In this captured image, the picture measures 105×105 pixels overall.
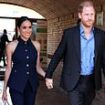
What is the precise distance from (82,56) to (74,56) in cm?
7

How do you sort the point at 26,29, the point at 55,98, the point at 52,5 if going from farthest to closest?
the point at 52,5 → the point at 55,98 → the point at 26,29

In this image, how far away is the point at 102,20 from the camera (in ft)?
37.2

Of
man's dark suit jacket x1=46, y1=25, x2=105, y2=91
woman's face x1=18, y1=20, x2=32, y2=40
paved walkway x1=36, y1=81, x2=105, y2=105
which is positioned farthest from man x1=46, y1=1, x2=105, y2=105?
paved walkway x1=36, y1=81, x2=105, y2=105

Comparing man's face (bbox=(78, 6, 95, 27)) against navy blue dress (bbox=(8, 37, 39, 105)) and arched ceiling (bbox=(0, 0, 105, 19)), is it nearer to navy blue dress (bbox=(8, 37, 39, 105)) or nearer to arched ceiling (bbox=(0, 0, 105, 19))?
navy blue dress (bbox=(8, 37, 39, 105))

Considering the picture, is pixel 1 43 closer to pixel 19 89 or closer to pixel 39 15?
pixel 39 15

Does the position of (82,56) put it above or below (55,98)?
above

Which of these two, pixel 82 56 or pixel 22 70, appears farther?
pixel 22 70

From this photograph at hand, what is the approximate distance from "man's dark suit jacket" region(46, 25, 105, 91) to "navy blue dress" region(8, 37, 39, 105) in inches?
10.3

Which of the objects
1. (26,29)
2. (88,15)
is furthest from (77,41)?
(26,29)

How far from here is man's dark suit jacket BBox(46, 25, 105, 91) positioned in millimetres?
4090

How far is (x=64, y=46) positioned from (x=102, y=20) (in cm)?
728

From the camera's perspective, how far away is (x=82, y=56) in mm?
4102

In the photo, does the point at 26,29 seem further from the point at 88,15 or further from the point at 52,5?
the point at 52,5

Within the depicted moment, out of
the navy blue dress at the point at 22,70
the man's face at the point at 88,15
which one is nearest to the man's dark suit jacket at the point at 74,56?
the man's face at the point at 88,15
